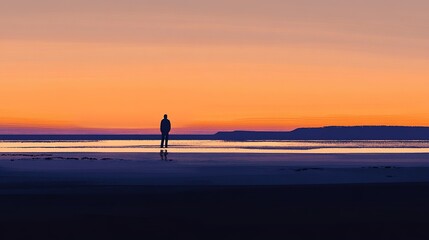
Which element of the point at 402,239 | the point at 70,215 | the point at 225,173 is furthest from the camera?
the point at 225,173

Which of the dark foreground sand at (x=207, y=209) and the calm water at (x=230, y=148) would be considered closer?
the dark foreground sand at (x=207, y=209)

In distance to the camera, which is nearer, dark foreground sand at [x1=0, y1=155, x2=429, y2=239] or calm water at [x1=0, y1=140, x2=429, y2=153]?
dark foreground sand at [x1=0, y1=155, x2=429, y2=239]

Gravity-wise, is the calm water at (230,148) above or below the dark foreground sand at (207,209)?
above

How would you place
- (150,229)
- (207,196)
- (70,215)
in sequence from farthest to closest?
(207,196) → (70,215) → (150,229)

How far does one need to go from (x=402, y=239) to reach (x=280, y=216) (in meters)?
2.63

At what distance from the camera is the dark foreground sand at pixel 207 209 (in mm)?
10062

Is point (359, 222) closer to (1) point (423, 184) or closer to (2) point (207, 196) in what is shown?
(2) point (207, 196)

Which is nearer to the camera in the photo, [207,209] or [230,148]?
[207,209]

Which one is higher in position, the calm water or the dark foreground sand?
the calm water

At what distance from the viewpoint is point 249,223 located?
36.0ft

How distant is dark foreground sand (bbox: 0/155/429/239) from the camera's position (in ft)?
33.0

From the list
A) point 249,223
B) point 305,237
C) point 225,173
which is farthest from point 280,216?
point 225,173

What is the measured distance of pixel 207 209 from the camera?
12.7m

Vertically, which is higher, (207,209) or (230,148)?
(230,148)
